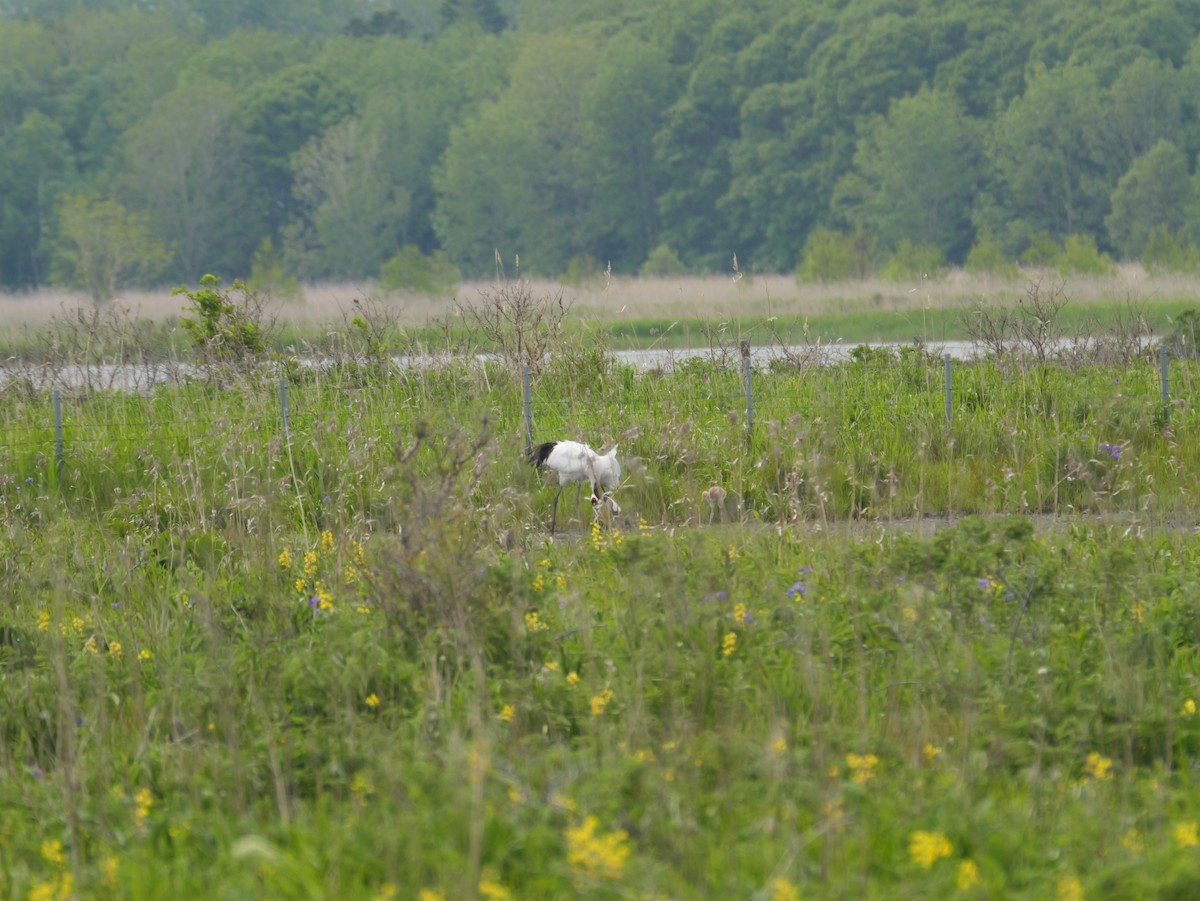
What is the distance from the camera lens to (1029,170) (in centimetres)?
5275

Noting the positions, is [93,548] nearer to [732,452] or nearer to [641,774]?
[732,452]

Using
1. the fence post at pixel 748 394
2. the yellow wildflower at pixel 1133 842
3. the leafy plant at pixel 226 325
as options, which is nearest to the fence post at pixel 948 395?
the fence post at pixel 748 394

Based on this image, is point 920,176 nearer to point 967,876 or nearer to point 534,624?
point 534,624

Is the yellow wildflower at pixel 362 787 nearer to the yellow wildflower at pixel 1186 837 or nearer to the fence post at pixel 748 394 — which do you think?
the yellow wildflower at pixel 1186 837

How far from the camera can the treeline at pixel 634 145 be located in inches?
2093

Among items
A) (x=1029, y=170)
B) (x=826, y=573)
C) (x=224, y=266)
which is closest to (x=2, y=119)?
(x=224, y=266)

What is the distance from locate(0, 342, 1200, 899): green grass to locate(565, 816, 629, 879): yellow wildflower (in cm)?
2

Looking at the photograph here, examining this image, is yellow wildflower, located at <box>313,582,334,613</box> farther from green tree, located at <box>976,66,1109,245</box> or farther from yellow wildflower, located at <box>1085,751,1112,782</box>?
green tree, located at <box>976,66,1109,245</box>

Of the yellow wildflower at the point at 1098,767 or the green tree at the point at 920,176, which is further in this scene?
the green tree at the point at 920,176

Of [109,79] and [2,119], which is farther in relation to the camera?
[109,79]

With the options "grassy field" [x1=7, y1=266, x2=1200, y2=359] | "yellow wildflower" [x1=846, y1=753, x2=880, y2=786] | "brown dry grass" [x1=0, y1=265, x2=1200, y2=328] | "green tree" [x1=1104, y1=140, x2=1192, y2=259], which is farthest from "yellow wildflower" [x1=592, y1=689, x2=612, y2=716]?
"green tree" [x1=1104, y1=140, x2=1192, y2=259]

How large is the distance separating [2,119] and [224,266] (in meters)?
14.0

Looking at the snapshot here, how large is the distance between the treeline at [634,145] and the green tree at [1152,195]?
85 millimetres

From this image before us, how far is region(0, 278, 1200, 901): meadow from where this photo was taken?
3.56 metres
